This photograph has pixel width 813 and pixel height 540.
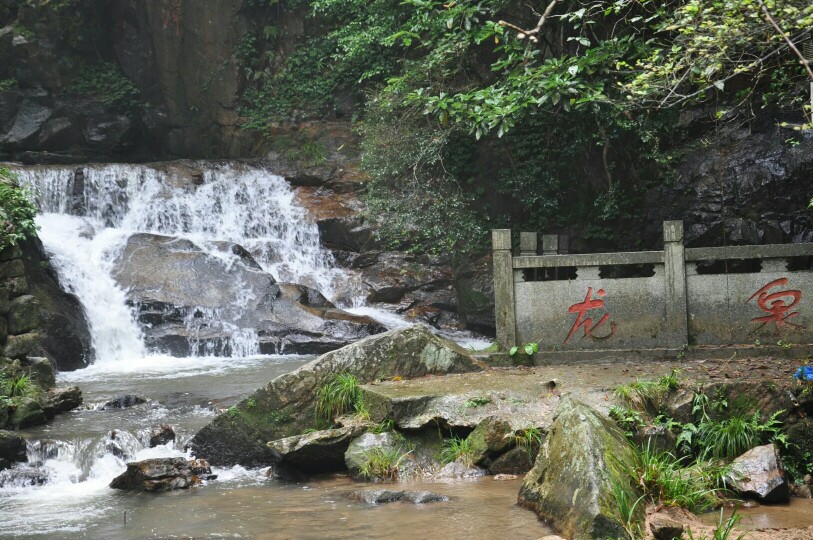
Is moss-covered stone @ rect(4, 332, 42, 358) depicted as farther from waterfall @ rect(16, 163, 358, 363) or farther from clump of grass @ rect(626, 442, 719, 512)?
clump of grass @ rect(626, 442, 719, 512)

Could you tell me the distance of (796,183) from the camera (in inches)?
559

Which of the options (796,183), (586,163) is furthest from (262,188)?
(796,183)

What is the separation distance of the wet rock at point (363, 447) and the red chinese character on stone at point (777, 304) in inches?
185

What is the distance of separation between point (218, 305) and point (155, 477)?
9.19 meters

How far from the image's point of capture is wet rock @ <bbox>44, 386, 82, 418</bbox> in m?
10.8

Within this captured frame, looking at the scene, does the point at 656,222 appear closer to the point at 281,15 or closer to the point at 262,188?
the point at 262,188

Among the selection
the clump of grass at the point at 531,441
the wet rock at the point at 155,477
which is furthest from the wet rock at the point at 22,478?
the clump of grass at the point at 531,441

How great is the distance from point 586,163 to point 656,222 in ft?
6.41

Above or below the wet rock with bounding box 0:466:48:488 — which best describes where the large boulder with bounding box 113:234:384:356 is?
above

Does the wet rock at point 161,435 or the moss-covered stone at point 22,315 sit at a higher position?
the moss-covered stone at point 22,315

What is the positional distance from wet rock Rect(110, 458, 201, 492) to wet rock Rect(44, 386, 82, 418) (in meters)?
3.10

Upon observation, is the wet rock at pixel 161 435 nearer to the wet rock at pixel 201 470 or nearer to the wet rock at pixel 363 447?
the wet rock at pixel 201 470

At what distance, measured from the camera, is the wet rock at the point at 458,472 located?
774cm

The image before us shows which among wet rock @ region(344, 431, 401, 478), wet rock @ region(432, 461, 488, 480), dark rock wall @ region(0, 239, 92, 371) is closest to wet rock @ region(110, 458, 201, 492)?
wet rock @ region(344, 431, 401, 478)
